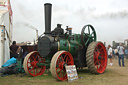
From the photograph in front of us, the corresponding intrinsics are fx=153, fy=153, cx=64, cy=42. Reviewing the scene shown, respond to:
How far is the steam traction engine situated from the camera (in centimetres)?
477

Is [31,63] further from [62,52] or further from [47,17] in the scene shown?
[47,17]

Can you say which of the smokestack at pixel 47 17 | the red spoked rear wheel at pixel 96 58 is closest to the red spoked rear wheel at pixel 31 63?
the smokestack at pixel 47 17

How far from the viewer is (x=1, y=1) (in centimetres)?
905

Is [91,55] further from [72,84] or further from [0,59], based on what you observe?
[0,59]

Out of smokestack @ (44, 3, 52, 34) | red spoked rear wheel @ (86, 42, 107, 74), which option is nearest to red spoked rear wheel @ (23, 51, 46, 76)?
smokestack @ (44, 3, 52, 34)

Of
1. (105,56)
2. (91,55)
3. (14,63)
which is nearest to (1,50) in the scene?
(14,63)

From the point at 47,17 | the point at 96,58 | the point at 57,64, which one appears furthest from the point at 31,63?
the point at 96,58

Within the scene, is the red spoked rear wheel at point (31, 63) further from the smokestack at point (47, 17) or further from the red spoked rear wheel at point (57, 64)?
the red spoked rear wheel at point (57, 64)

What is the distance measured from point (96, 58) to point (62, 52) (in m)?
1.83

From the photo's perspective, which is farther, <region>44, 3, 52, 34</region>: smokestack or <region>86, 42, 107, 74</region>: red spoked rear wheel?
<region>86, 42, 107, 74</region>: red spoked rear wheel

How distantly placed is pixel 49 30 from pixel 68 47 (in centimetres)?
88

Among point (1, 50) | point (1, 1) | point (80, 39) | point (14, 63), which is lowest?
point (14, 63)

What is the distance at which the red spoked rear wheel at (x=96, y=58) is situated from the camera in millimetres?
5271

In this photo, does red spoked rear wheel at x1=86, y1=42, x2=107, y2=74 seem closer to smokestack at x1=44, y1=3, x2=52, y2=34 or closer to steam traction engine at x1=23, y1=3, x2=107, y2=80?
steam traction engine at x1=23, y1=3, x2=107, y2=80
